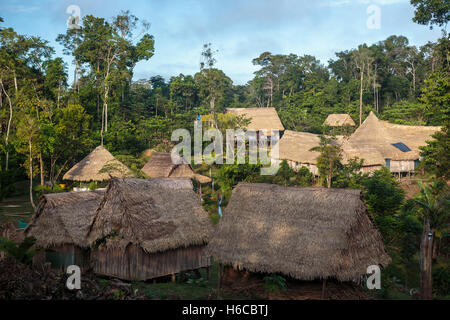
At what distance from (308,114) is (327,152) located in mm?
22213

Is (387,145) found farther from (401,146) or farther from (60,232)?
(60,232)

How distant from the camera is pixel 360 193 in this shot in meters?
10.4

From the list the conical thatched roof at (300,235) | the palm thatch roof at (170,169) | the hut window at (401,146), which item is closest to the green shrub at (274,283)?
the conical thatched roof at (300,235)

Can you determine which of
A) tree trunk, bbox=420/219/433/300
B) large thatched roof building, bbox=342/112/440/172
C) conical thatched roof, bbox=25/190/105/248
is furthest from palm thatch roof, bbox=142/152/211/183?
tree trunk, bbox=420/219/433/300

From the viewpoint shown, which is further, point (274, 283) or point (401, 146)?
point (401, 146)

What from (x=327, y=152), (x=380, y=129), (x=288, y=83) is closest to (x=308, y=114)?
(x=288, y=83)

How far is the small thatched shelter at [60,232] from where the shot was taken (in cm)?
1212

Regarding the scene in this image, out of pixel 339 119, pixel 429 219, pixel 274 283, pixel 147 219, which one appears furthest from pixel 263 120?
pixel 274 283

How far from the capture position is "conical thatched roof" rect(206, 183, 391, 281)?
969cm

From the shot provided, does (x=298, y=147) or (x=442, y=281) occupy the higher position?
(x=298, y=147)

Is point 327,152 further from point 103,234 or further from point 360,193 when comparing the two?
point 103,234

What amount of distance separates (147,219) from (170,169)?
11.7m

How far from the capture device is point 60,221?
12.4 metres

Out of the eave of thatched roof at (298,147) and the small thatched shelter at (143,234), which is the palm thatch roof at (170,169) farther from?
the small thatched shelter at (143,234)
